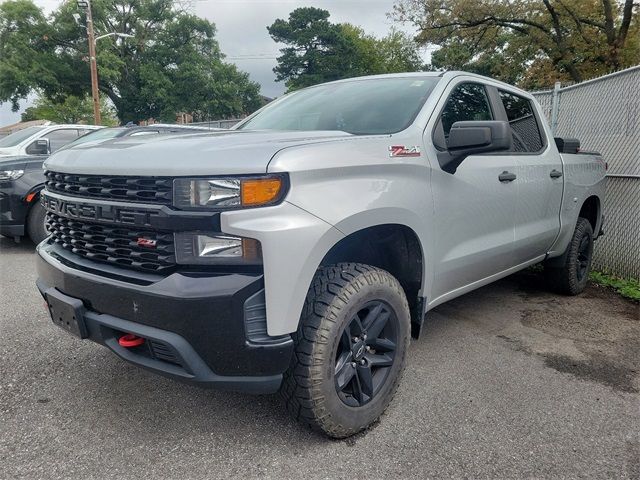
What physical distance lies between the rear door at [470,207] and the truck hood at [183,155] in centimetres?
79

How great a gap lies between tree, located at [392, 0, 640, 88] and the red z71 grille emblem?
63.5ft

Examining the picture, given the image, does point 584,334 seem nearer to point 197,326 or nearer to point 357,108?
point 357,108

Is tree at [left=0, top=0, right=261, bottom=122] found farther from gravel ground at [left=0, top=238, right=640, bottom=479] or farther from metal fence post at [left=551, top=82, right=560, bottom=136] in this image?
gravel ground at [left=0, top=238, right=640, bottom=479]

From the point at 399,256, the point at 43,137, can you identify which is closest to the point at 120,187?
the point at 399,256

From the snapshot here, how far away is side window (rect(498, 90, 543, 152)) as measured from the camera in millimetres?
3785

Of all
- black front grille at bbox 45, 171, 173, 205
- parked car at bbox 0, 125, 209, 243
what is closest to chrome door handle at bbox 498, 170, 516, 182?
black front grille at bbox 45, 171, 173, 205

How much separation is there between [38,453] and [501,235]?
2959mm

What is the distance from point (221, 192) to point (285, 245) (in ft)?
1.06

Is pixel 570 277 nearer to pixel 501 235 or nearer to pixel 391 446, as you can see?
pixel 501 235

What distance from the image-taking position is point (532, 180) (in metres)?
3.70

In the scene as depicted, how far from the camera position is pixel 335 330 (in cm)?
212

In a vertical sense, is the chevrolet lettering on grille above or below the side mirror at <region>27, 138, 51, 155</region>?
below

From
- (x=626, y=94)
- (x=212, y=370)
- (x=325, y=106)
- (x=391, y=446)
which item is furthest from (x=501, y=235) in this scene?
(x=626, y=94)

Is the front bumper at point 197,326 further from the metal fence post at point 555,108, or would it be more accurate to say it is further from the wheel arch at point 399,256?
the metal fence post at point 555,108
